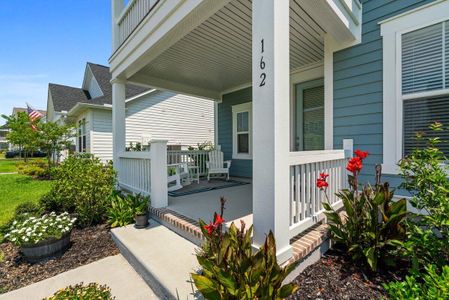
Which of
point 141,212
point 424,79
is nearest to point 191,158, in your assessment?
point 141,212

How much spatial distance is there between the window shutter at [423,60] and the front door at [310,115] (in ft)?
5.45

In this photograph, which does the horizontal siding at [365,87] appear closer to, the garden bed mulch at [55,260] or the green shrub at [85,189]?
the garden bed mulch at [55,260]

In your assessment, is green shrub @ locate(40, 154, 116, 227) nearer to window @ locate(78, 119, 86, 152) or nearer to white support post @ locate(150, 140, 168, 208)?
white support post @ locate(150, 140, 168, 208)

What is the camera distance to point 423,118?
120 inches

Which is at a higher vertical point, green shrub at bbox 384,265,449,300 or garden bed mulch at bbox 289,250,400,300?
green shrub at bbox 384,265,449,300

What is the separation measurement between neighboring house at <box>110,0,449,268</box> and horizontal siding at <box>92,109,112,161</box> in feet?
21.5

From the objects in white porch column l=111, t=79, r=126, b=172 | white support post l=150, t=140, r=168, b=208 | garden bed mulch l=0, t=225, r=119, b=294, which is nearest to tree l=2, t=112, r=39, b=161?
white porch column l=111, t=79, r=126, b=172

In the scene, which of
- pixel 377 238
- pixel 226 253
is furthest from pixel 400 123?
pixel 226 253

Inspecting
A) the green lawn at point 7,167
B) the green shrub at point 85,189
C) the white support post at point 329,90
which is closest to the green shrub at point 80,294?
the green shrub at point 85,189

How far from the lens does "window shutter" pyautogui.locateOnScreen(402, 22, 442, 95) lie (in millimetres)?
2885

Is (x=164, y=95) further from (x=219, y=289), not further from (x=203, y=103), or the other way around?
(x=219, y=289)

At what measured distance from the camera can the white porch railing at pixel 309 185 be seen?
240cm

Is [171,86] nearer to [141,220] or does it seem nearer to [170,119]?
[141,220]

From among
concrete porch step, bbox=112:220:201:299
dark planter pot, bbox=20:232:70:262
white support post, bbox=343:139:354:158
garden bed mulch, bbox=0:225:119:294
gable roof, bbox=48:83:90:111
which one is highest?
gable roof, bbox=48:83:90:111
